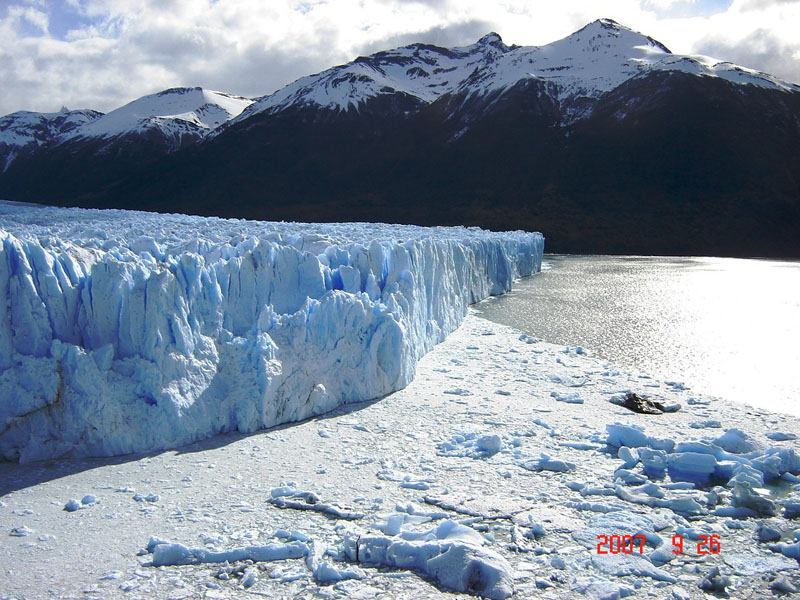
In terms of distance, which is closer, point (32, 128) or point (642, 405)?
point (642, 405)

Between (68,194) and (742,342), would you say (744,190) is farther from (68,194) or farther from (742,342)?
(68,194)

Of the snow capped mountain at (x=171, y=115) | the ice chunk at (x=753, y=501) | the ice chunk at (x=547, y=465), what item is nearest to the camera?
the ice chunk at (x=753, y=501)

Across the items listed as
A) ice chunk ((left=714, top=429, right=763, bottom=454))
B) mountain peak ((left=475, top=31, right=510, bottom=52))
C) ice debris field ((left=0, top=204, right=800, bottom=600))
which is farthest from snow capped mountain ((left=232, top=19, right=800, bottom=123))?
ice debris field ((left=0, top=204, right=800, bottom=600))

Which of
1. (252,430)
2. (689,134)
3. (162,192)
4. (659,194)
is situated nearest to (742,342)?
(252,430)

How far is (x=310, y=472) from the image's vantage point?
4.40 metres

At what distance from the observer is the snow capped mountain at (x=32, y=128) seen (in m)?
79.2

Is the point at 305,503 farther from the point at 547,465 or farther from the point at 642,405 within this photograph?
the point at 642,405

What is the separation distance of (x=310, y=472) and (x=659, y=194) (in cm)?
3669

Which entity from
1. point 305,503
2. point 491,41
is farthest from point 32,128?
point 305,503

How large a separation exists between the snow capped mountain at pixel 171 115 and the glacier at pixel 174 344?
227 ft

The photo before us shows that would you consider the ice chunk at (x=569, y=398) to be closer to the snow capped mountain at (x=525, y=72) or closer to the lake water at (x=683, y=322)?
the lake water at (x=683, y=322)

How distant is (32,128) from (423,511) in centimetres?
9576

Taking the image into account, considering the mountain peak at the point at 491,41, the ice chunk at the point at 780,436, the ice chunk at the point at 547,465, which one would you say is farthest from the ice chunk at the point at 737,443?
the mountain peak at the point at 491,41

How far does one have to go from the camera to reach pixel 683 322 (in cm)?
1141
